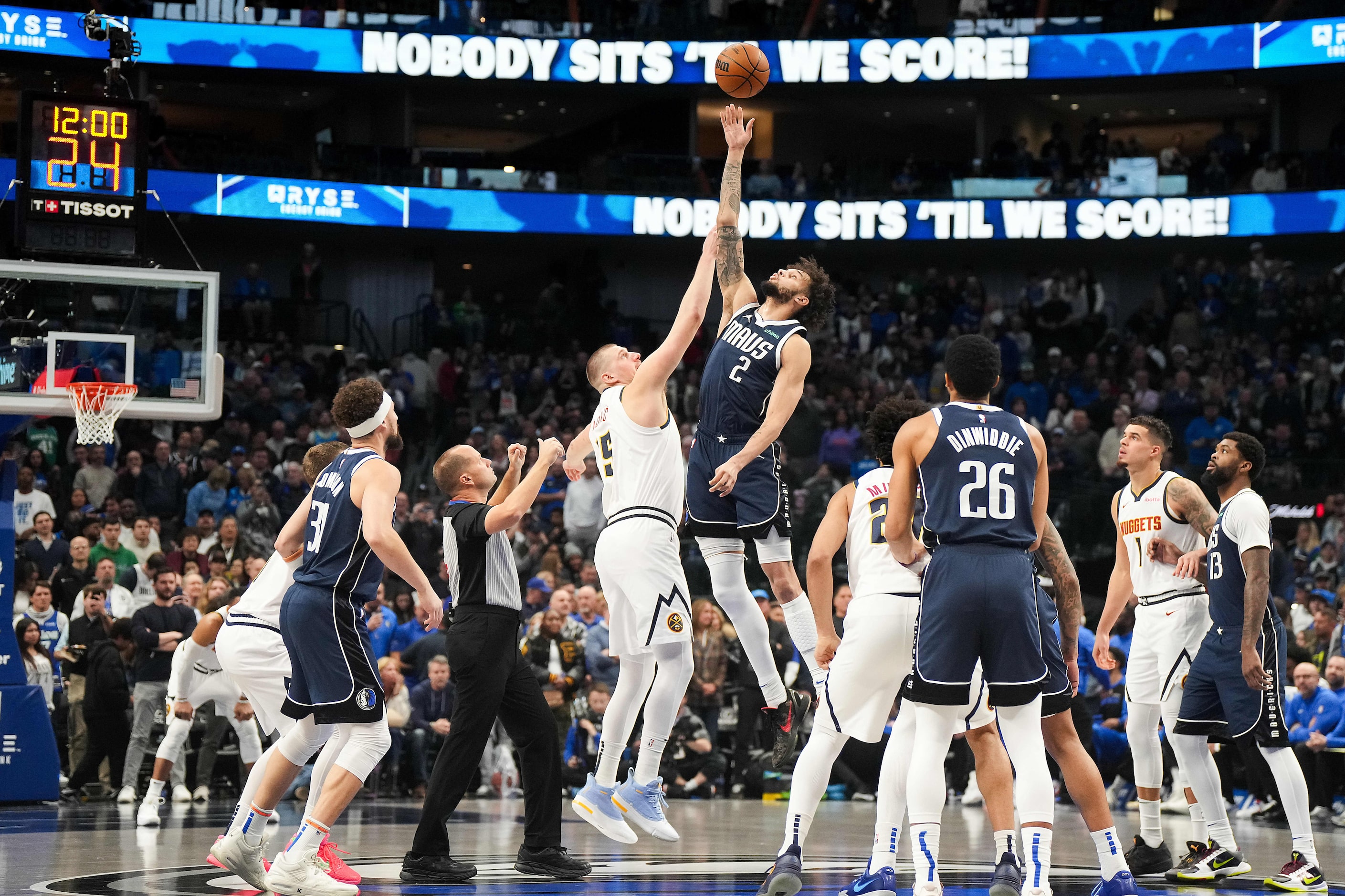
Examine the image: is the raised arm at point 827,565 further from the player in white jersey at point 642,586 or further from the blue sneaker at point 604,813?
the blue sneaker at point 604,813

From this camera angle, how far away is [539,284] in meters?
32.8

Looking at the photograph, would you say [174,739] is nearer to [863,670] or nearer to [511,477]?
[511,477]

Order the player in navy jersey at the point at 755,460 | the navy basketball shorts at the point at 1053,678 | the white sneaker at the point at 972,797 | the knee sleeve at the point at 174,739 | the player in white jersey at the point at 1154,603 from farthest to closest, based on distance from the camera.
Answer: the white sneaker at the point at 972,797 < the knee sleeve at the point at 174,739 < the player in white jersey at the point at 1154,603 < the player in navy jersey at the point at 755,460 < the navy basketball shorts at the point at 1053,678

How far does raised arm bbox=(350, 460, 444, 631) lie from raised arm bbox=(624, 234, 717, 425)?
1.46 m

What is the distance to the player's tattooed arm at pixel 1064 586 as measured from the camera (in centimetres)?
772

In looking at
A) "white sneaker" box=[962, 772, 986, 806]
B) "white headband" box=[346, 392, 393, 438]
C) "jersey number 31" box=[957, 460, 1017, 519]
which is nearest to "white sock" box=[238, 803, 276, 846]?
"white headband" box=[346, 392, 393, 438]

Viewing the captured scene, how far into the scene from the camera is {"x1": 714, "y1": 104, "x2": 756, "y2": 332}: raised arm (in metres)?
9.11

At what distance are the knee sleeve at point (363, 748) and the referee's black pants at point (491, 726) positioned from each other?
38 centimetres

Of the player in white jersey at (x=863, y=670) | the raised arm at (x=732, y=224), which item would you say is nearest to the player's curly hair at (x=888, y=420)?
the player in white jersey at (x=863, y=670)

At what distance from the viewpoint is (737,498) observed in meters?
8.91

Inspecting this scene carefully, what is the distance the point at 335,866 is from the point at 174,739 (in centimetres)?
532

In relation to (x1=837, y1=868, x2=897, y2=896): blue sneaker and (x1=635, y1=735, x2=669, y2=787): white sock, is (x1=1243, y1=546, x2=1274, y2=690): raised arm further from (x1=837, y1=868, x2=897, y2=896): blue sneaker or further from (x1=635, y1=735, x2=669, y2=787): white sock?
(x1=635, y1=735, x2=669, y2=787): white sock

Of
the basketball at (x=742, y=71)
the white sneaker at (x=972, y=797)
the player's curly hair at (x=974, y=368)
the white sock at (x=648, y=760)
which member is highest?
the basketball at (x=742, y=71)

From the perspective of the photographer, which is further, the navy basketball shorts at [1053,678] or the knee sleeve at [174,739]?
the knee sleeve at [174,739]
